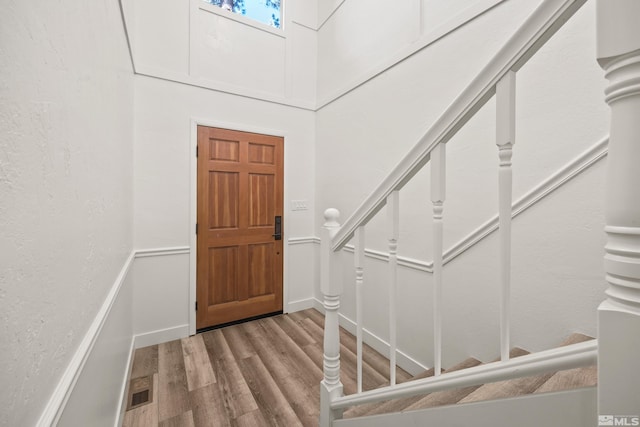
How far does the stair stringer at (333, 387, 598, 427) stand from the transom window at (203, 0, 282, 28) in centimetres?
367

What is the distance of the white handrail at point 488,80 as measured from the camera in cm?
57

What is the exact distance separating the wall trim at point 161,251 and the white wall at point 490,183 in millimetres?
1780

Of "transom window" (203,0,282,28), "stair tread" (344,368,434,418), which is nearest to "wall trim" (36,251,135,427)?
"stair tread" (344,368,434,418)

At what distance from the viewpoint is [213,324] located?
2.75 metres

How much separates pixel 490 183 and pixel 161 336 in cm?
298

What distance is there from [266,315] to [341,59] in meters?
2.95

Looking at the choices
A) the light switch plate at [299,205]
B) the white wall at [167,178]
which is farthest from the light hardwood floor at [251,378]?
the light switch plate at [299,205]

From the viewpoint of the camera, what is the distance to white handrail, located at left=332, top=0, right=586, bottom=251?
0.57 metres

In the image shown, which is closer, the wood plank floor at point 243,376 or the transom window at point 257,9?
the wood plank floor at point 243,376

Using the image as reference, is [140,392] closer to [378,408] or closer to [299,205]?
[378,408]

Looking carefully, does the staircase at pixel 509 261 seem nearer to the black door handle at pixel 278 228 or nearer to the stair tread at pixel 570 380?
the stair tread at pixel 570 380

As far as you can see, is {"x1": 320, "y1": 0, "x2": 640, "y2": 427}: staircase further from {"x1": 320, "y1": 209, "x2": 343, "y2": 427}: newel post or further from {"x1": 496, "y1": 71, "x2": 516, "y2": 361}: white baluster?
{"x1": 320, "y1": 209, "x2": 343, "y2": 427}: newel post

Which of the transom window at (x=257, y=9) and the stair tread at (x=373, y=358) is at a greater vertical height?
the transom window at (x=257, y=9)

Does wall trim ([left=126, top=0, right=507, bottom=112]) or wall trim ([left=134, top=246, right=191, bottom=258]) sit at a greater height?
wall trim ([left=126, top=0, right=507, bottom=112])
